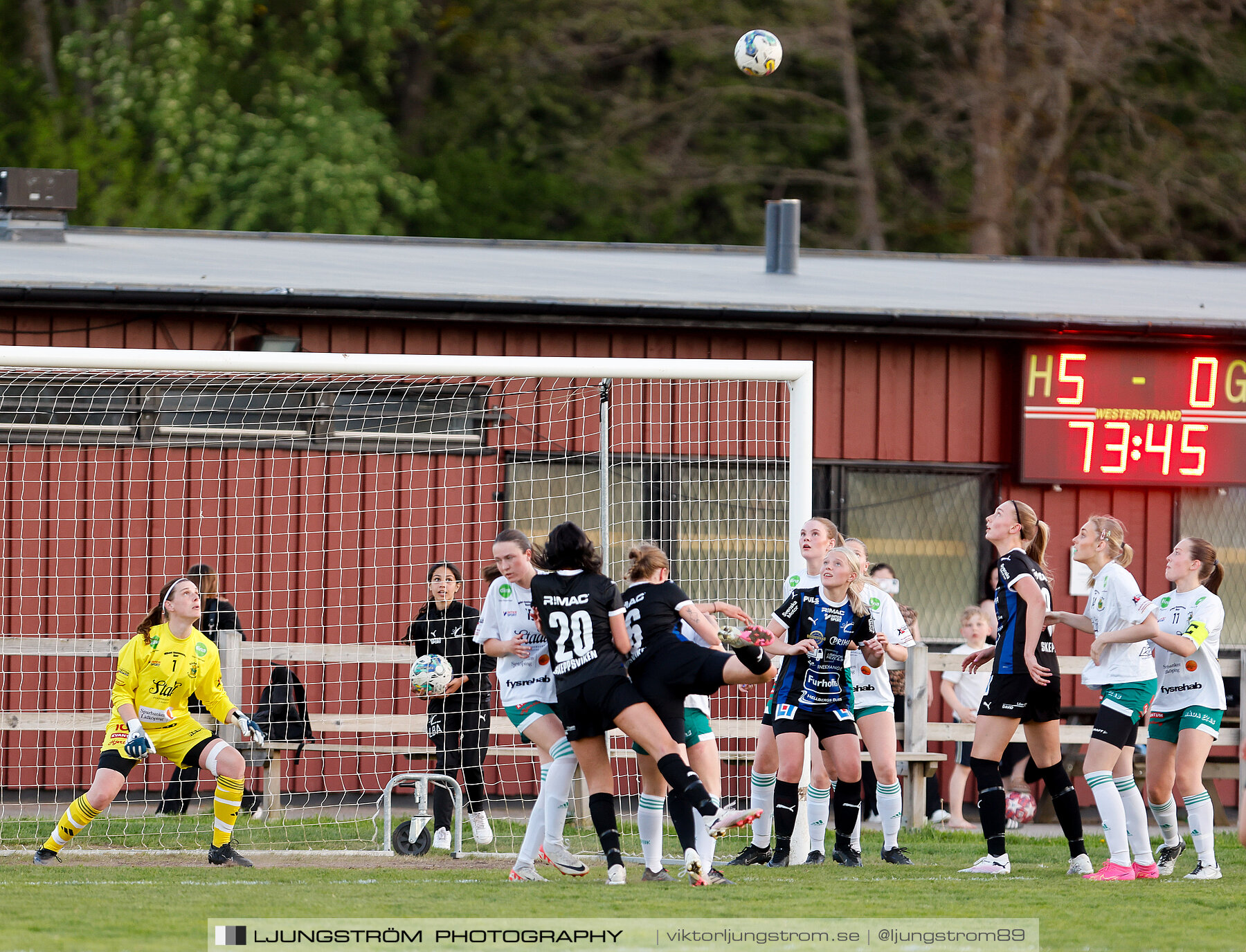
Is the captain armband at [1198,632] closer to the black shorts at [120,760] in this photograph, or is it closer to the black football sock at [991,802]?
the black football sock at [991,802]

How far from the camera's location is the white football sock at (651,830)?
27.1 feet

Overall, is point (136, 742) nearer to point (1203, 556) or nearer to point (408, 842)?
point (408, 842)

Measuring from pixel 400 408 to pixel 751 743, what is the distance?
11.9 feet

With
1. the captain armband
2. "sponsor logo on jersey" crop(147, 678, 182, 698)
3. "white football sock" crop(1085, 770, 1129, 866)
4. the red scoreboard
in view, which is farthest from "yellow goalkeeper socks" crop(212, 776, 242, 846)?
the red scoreboard

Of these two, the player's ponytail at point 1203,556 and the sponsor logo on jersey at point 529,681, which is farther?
the player's ponytail at point 1203,556

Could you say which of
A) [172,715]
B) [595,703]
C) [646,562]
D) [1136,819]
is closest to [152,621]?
[172,715]

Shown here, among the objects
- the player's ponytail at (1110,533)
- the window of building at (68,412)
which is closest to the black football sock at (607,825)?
the player's ponytail at (1110,533)

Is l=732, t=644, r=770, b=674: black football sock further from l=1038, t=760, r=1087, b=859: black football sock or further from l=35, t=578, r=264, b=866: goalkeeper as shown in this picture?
l=35, t=578, r=264, b=866: goalkeeper

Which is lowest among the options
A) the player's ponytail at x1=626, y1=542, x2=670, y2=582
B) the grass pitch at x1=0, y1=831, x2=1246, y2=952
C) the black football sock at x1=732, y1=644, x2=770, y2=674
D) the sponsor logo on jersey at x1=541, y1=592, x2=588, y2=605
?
the grass pitch at x1=0, y1=831, x2=1246, y2=952

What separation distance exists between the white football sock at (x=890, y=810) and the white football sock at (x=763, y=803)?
61 cm

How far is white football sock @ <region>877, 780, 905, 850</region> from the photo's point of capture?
9320 mm

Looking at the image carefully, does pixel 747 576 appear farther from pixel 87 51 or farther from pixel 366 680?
pixel 87 51

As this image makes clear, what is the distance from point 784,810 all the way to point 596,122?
23.6 meters

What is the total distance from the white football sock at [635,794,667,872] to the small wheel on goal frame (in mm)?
1805
